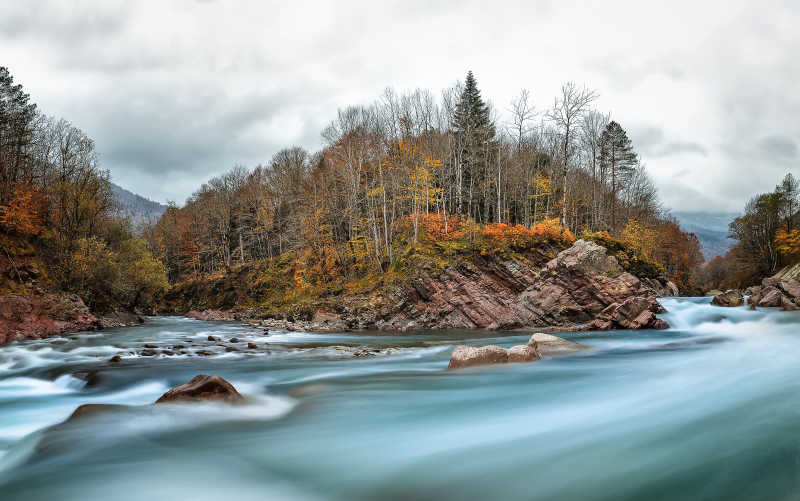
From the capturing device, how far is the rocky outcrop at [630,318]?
20.5m

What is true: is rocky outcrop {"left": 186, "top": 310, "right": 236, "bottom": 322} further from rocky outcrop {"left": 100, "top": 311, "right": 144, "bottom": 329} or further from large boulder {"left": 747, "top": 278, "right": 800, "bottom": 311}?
large boulder {"left": 747, "top": 278, "right": 800, "bottom": 311}

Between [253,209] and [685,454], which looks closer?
[685,454]

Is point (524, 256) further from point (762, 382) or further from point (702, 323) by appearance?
point (762, 382)

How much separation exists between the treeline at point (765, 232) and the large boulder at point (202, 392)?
5629 cm

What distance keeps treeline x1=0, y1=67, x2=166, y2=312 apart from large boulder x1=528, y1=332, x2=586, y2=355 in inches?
1033

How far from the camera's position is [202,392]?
7.28 meters

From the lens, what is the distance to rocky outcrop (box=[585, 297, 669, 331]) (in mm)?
20469

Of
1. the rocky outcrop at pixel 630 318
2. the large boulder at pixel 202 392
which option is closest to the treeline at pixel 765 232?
the rocky outcrop at pixel 630 318

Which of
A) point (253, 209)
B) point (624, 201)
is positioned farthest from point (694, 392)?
point (253, 209)

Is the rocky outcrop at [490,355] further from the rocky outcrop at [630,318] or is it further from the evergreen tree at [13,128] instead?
the evergreen tree at [13,128]

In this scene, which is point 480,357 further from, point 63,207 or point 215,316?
point 215,316

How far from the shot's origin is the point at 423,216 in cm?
3522

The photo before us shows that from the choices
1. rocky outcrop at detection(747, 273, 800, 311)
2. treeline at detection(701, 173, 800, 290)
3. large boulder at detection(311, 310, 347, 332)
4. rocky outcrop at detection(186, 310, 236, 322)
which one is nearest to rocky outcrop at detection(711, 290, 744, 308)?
rocky outcrop at detection(747, 273, 800, 311)

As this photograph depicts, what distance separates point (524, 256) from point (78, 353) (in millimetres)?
25351
